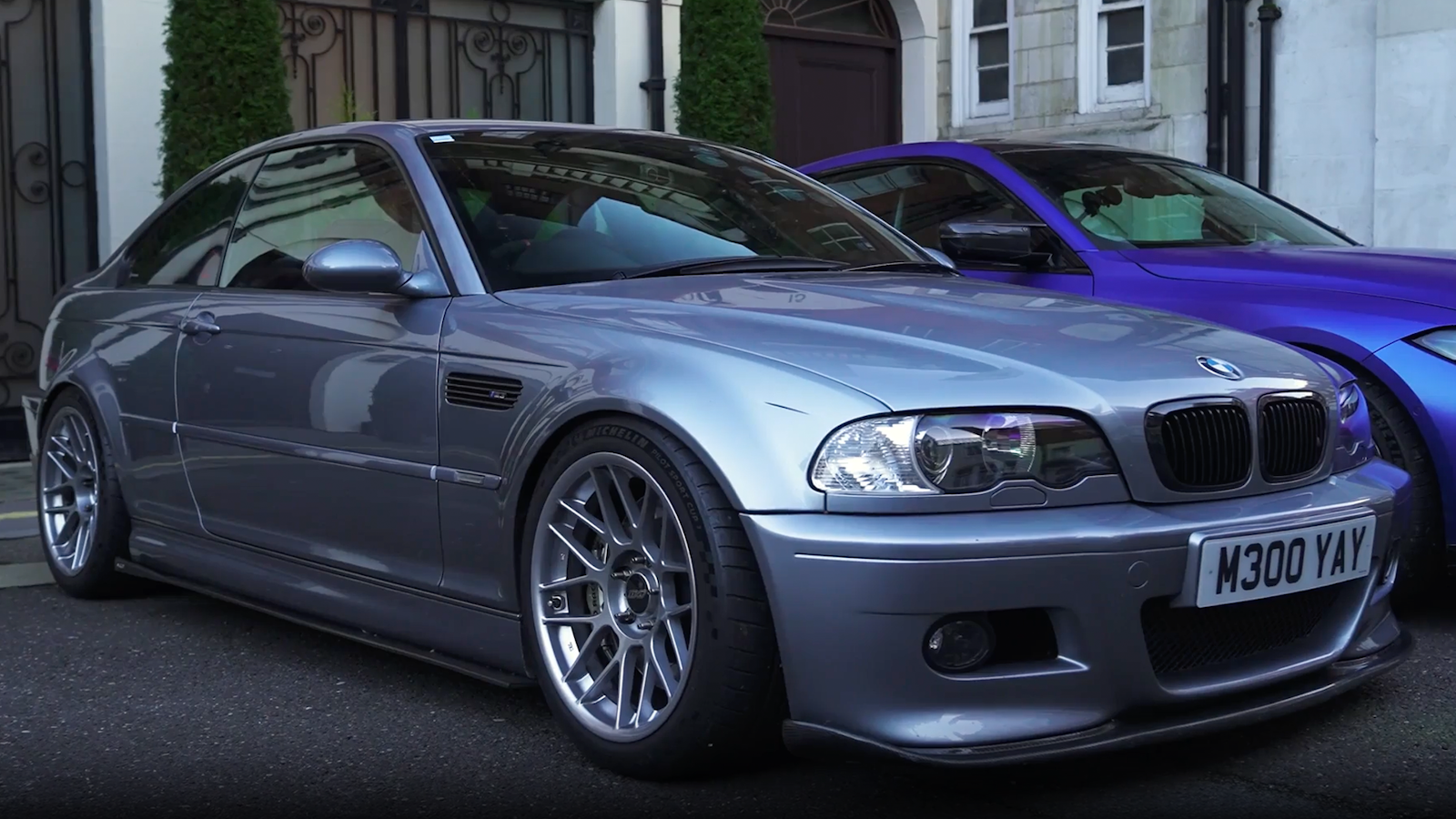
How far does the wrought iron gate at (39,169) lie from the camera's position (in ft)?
29.9

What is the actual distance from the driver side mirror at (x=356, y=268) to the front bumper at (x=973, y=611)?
1.28m

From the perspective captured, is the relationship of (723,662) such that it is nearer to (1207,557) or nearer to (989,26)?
(1207,557)

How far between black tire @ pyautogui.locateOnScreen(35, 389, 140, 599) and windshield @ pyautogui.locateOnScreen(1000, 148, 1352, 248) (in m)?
3.13

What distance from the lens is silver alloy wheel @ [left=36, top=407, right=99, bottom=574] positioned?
5.26m

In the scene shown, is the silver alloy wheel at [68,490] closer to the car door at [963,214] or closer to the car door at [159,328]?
the car door at [159,328]

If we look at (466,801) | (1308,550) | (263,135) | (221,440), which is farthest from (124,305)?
(263,135)

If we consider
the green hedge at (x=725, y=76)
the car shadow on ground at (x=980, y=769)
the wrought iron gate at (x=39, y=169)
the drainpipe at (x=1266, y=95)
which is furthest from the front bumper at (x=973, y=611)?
the drainpipe at (x=1266, y=95)

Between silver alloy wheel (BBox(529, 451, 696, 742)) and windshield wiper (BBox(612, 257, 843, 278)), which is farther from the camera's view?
windshield wiper (BBox(612, 257, 843, 278))

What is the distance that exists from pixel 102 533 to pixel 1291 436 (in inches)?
137

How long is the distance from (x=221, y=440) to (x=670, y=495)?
5.89 ft

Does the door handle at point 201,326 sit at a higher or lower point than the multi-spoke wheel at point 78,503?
higher

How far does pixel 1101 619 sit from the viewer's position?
2.97 metres

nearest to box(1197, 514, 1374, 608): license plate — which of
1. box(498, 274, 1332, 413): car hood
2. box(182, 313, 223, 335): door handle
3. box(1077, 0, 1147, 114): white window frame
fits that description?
box(498, 274, 1332, 413): car hood

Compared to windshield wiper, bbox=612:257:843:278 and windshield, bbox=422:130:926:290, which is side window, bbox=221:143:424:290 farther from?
windshield wiper, bbox=612:257:843:278
